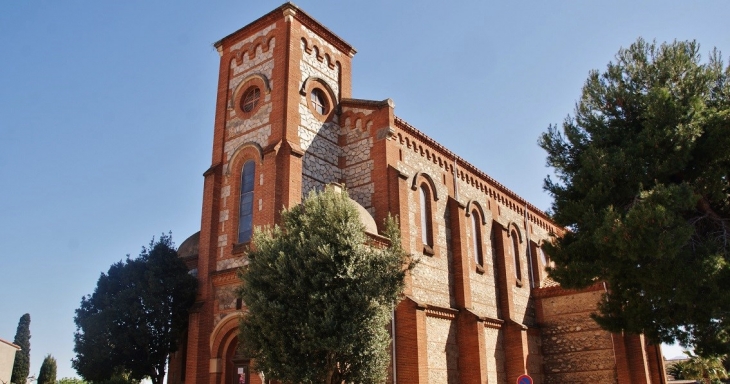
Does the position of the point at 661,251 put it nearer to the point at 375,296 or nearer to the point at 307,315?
the point at 375,296

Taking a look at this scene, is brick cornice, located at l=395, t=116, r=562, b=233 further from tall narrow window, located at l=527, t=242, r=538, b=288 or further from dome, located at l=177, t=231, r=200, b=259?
dome, located at l=177, t=231, r=200, b=259

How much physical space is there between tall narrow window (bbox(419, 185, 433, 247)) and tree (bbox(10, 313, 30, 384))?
1468 inches

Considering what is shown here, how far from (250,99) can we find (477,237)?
12381mm

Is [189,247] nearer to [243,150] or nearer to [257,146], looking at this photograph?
[243,150]

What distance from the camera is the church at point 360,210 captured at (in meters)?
19.4

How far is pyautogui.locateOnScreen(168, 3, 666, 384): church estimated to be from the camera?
1944 cm

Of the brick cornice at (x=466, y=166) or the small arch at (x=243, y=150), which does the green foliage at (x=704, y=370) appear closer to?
the brick cornice at (x=466, y=166)

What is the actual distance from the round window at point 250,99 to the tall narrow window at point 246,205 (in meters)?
2.50

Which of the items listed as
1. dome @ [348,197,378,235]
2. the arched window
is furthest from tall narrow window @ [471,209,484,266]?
dome @ [348,197,378,235]

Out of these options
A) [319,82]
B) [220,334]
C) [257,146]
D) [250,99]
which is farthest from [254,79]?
[220,334]

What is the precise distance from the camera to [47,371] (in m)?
46.7

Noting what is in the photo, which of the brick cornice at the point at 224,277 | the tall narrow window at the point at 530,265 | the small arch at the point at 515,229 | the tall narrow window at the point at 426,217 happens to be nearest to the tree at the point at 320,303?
the brick cornice at the point at 224,277

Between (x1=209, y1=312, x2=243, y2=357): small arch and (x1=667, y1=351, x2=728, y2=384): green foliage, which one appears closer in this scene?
(x1=209, y1=312, x2=243, y2=357): small arch

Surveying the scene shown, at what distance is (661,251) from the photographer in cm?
1405
